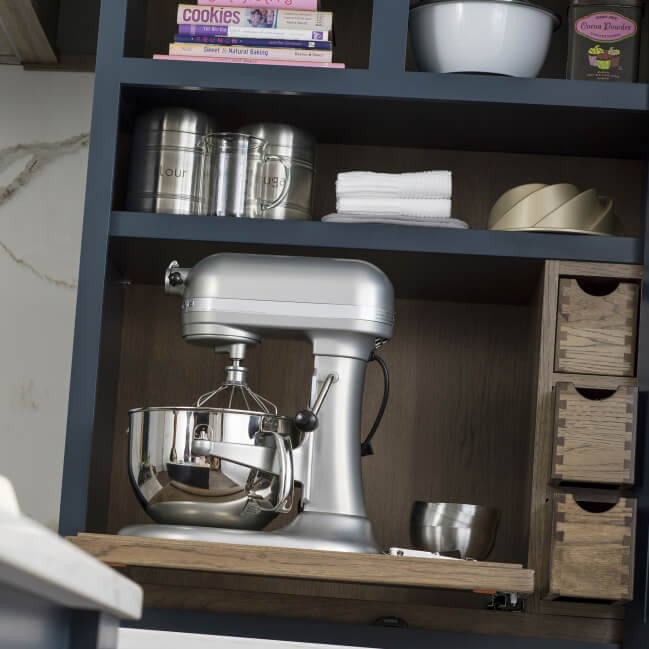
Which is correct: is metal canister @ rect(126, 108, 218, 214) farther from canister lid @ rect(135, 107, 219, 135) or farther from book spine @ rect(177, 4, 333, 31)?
book spine @ rect(177, 4, 333, 31)

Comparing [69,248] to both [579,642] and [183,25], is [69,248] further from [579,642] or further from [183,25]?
[579,642]

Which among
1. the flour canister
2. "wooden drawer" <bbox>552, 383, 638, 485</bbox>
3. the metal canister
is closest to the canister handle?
the flour canister

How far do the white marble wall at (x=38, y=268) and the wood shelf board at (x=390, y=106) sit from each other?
0.38 metres

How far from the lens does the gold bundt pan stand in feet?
6.42

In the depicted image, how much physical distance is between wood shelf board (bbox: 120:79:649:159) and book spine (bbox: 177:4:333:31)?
85 mm

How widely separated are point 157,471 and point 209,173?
0.60 meters

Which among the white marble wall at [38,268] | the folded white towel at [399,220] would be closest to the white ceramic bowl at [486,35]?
the folded white towel at [399,220]

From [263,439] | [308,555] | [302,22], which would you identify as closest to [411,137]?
[302,22]

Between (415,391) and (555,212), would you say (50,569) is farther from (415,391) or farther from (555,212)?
(415,391)

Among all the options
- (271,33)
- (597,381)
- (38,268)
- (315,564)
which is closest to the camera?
(315,564)

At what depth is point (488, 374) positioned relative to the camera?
2.26 meters

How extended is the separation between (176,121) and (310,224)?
0.35 m

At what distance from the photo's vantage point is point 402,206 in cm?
194

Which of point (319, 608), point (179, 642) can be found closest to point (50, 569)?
point (179, 642)
